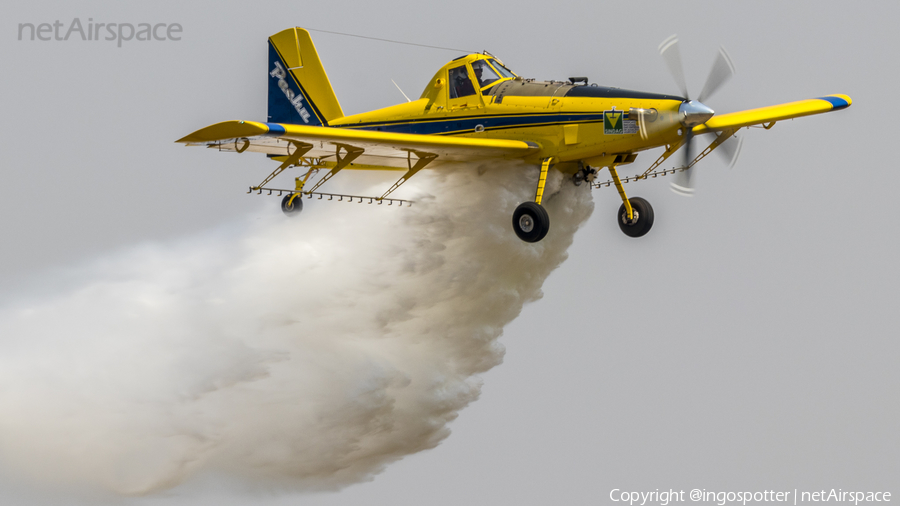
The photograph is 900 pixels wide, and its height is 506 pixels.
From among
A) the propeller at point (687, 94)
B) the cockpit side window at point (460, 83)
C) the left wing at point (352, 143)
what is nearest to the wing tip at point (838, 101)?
the propeller at point (687, 94)

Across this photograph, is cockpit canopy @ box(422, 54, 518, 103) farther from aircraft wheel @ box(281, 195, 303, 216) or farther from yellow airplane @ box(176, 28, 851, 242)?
aircraft wheel @ box(281, 195, 303, 216)

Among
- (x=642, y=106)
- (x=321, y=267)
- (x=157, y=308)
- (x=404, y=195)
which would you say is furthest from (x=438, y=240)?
(x=157, y=308)

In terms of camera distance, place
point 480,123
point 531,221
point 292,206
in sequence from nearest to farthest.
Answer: point 531,221, point 480,123, point 292,206

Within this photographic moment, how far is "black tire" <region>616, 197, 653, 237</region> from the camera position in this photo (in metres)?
15.7

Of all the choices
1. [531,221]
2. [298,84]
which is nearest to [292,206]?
[298,84]

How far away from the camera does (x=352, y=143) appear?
14.1m

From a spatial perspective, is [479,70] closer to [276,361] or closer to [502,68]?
[502,68]

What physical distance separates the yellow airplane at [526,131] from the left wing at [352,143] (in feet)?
0.06

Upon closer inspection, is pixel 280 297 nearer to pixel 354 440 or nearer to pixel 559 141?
pixel 354 440

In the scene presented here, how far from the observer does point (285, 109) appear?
20.5 meters

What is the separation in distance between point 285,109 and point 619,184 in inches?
346

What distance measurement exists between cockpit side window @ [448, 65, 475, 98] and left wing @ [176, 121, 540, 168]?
1.08 m

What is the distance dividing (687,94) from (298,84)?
989 cm

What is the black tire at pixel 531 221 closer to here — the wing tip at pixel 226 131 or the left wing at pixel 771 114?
the left wing at pixel 771 114
